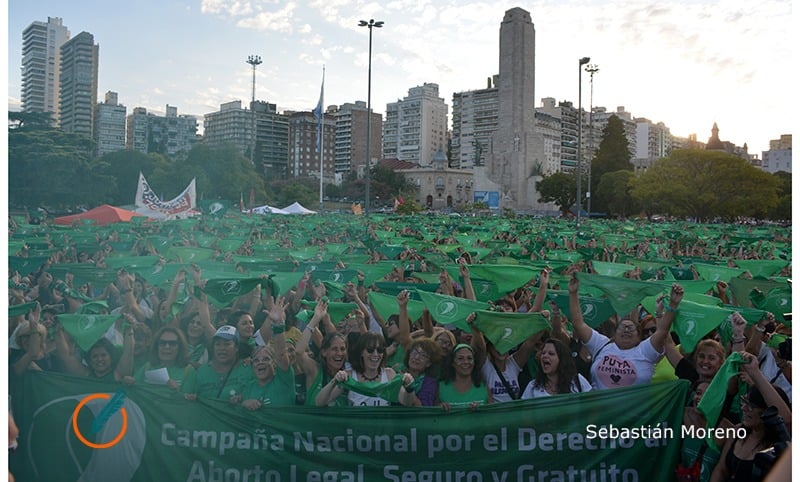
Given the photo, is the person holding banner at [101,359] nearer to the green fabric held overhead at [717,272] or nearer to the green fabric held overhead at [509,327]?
the green fabric held overhead at [509,327]

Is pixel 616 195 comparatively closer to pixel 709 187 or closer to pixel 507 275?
pixel 709 187

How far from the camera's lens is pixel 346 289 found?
8.07m

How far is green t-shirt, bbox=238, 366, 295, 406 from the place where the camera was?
4.96 metres

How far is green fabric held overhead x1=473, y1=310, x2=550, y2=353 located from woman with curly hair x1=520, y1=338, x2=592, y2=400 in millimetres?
309

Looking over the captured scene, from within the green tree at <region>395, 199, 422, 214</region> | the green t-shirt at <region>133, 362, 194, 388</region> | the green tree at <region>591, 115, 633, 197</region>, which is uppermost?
the green tree at <region>591, 115, 633, 197</region>

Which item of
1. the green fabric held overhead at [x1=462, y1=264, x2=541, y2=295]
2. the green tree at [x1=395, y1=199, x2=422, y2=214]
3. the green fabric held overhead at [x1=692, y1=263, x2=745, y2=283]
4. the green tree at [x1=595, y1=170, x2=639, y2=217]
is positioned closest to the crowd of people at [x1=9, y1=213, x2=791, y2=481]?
the green fabric held overhead at [x1=462, y1=264, x2=541, y2=295]

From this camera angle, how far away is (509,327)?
5484 mm

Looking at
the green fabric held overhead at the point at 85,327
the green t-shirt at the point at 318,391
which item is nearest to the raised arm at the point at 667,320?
the green t-shirt at the point at 318,391

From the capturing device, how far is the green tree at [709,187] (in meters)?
33.4

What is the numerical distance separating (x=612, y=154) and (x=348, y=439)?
7328 centimetres

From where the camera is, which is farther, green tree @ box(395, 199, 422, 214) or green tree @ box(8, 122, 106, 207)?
green tree @ box(395, 199, 422, 214)

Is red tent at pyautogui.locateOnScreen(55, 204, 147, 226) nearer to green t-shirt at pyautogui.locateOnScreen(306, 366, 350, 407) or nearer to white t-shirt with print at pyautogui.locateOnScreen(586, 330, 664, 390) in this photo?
green t-shirt at pyautogui.locateOnScreen(306, 366, 350, 407)

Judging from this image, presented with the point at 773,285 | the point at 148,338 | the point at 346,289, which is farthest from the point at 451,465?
the point at 773,285

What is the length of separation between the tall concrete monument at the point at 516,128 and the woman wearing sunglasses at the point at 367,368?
8733cm
